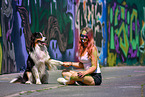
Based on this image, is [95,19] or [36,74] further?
[95,19]

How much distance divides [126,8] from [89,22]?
3.11 metres

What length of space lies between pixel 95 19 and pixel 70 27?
73.2 inches

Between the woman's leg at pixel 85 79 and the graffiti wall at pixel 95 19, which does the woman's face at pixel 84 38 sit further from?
the graffiti wall at pixel 95 19

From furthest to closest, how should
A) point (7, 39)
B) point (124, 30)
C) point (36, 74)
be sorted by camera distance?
point (124, 30)
point (7, 39)
point (36, 74)

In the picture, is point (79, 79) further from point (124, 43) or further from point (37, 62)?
point (124, 43)

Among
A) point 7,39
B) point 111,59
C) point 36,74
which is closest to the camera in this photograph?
point 36,74

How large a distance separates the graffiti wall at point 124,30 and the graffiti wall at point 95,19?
40cm

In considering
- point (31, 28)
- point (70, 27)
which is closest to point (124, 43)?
point (70, 27)

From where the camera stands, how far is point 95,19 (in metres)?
16.3

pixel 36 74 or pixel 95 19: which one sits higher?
pixel 95 19

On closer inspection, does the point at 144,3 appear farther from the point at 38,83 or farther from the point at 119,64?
the point at 38,83

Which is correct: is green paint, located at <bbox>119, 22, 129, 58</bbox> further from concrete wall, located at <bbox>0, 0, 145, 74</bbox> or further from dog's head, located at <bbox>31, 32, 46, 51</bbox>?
dog's head, located at <bbox>31, 32, 46, 51</bbox>

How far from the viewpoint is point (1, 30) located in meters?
11.3

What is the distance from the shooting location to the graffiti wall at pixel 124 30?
1714 centimetres
